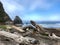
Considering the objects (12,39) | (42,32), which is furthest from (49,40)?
(12,39)

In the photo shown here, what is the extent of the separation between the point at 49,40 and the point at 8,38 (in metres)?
2.73

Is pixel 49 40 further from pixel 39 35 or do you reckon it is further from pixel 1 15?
pixel 1 15

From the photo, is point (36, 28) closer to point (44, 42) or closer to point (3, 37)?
point (44, 42)

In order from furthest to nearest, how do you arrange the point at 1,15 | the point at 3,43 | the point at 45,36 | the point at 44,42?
the point at 1,15
the point at 45,36
the point at 44,42
the point at 3,43

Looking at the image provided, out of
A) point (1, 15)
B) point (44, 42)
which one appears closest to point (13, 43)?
point (44, 42)

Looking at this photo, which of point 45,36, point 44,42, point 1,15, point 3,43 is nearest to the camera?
point 3,43

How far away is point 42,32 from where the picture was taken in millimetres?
14047

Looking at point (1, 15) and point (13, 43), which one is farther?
point (1, 15)

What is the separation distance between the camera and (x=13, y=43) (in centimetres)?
1096

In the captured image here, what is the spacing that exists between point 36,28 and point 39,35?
0.78 metres

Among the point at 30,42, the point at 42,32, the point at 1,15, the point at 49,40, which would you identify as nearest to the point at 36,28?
the point at 42,32

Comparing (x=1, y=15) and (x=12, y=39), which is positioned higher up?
(x=1, y=15)

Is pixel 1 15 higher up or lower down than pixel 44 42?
higher up

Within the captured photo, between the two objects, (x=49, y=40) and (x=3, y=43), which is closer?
(x=3, y=43)
